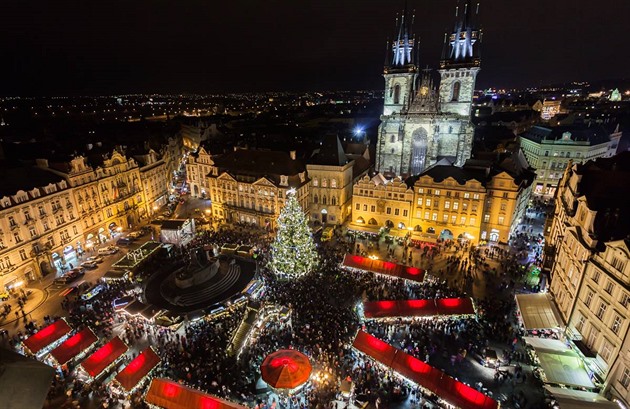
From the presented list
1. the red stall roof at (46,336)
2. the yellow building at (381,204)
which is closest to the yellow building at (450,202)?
the yellow building at (381,204)

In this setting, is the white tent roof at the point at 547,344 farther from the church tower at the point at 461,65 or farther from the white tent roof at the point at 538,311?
the church tower at the point at 461,65

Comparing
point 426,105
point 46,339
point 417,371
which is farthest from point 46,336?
point 426,105

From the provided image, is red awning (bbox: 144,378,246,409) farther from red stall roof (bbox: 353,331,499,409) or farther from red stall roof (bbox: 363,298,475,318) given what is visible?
red stall roof (bbox: 363,298,475,318)

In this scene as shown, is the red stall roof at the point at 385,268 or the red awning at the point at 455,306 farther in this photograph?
the red stall roof at the point at 385,268

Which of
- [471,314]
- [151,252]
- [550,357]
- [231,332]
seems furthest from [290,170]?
[550,357]

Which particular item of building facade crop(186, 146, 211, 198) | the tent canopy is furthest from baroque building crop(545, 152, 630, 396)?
building facade crop(186, 146, 211, 198)

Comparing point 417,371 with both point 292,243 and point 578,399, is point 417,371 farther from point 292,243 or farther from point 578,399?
point 292,243
